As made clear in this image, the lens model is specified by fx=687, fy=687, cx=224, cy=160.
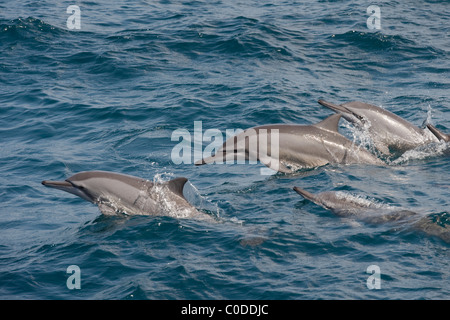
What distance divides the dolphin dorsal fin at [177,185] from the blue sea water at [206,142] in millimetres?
545

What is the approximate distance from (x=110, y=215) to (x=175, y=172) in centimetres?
300

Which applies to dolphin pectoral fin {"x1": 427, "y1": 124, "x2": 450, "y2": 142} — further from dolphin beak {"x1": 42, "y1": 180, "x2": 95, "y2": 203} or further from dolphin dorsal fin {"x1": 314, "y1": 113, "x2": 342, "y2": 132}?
dolphin beak {"x1": 42, "y1": 180, "x2": 95, "y2": 203}

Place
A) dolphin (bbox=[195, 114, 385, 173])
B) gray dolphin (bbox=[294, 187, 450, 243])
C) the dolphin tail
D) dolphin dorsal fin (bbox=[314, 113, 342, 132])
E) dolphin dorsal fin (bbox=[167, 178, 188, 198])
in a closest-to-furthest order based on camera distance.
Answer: gray dolphin (bbox=[294, 187, 450, 243])
dolphin dorsal fin (bbox=[167, 178, 188, 198])
the dolphin tail
dolphin (bbox=[195, 114, 385, 173])
dolphin dorsal fin (bbox=[314, 113, 342, 132])

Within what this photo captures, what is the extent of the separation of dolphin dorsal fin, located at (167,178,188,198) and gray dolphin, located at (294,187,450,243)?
6.21 ft

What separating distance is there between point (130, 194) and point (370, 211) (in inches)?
154

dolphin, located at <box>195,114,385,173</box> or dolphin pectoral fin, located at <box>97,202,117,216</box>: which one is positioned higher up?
dolphin, located at <box>195,114,385,173</box>

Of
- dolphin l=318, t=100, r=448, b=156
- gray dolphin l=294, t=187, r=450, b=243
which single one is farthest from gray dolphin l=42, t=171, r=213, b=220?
dolphin l=318, t=100, r=448, b=156

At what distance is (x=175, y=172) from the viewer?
14.3 meters

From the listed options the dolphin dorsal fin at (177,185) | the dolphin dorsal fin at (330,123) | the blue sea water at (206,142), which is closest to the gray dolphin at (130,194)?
the dolphin dorsal fin at (177,185)

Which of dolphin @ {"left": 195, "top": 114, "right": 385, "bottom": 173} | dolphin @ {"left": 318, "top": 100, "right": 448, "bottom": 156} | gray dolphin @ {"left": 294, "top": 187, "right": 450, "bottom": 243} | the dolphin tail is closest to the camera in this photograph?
gray dolphin @ {"left": 294, "top": 187, "right": 450, "bottom": 243}

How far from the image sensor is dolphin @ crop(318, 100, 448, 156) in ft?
46.6

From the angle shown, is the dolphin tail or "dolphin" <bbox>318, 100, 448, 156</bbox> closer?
the dolphin tail
